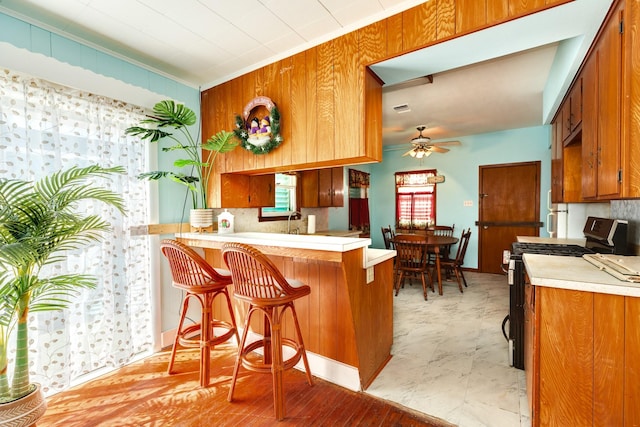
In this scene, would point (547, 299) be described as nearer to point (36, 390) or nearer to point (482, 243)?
point (36, 390)

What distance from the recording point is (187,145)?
2.87 metres

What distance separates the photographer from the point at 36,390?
4.86 feet

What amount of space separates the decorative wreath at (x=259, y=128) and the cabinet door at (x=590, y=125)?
81.8 inches

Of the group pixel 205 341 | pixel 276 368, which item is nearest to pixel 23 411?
pixel 205 341

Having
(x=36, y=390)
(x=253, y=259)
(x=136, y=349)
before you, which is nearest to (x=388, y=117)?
(x=253, y=259)

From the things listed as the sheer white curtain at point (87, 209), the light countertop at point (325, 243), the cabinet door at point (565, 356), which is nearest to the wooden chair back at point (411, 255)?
the light countertop at point (325, 243)

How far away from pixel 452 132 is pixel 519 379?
13.7ft

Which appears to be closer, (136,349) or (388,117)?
(136,349)

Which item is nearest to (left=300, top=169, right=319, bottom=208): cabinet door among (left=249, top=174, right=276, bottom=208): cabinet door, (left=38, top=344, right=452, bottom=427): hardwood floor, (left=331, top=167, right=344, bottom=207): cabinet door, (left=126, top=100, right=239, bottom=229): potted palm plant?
(left=331, top=167, right=344, bottom=207): cabinet door

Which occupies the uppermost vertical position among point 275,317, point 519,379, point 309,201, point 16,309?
point 309,201

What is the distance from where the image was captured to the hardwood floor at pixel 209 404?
1.73m

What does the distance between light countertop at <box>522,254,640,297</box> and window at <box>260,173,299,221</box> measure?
283cm

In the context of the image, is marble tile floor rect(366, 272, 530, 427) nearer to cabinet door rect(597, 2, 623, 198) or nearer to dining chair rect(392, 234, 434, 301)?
dining chair rect(392, 234, 434, 301)

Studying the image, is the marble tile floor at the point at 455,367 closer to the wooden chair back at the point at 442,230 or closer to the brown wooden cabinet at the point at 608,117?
the brown wooden cabinet at the point at 608,117
